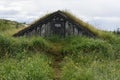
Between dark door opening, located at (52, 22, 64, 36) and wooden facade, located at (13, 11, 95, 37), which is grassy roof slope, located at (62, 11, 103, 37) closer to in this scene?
wooden facade, located at (13, 11, 95, 37)

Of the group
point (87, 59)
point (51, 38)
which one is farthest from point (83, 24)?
point (87, 59)

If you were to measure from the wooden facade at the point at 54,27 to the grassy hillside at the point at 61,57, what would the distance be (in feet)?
2.41

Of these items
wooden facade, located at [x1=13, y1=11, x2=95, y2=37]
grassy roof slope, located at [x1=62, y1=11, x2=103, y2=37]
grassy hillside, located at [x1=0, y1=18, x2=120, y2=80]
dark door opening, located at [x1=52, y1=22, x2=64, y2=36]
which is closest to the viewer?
grassy hillside, located at [x1=0, y1=18, x2=120, y2=80]

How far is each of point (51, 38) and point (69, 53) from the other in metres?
3.53

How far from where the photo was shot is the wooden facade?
24719 millimetres

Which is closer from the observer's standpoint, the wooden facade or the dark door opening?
the wooden facade

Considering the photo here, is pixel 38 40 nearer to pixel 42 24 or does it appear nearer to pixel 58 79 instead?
pixel 42 24

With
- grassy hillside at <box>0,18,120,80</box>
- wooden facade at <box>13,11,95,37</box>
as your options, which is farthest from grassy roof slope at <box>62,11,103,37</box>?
grassy hillside at <box>0,18,120,80</box>

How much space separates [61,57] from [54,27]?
4.57m

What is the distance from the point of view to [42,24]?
25047mm

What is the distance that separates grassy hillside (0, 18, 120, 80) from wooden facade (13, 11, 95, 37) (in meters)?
0.74

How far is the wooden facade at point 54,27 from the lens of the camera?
973 inches

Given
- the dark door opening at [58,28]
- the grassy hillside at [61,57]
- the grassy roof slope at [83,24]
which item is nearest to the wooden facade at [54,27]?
the dark door opening at [58,28]

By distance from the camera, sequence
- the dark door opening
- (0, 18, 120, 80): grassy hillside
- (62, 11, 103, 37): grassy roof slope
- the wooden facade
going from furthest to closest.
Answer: the dark door opening, the wooden facade, (62, 11, 103, 37): grassy roof slope, (0, 18, 120, 80): grassy hillside
